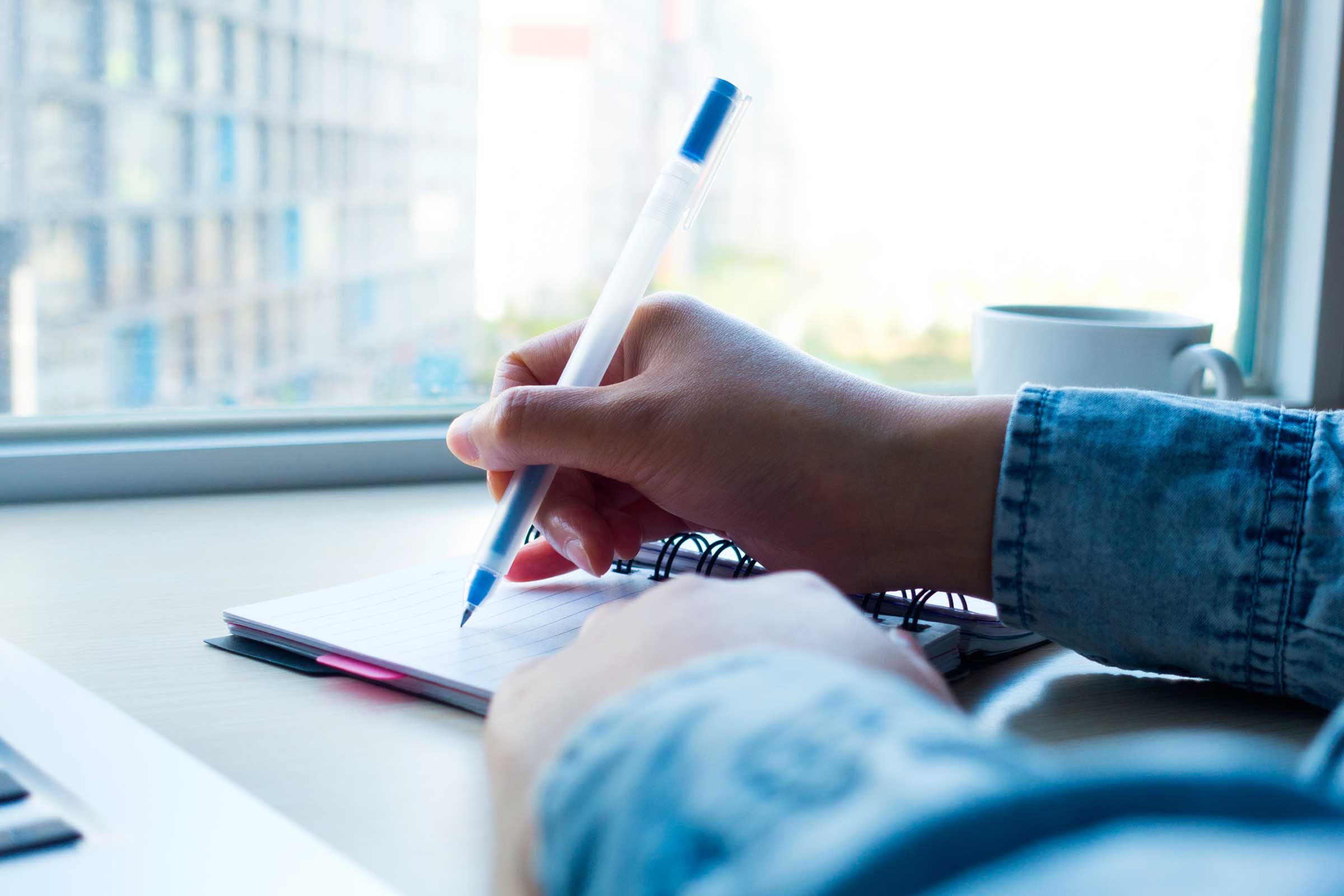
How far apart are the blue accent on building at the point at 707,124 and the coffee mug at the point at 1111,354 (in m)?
0.27

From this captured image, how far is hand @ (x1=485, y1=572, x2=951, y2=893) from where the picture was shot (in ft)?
1.01

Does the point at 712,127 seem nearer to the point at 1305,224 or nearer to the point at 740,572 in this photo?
the point at 740,572

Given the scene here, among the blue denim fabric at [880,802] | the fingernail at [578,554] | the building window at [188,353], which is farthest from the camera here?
the building window at [188,353]

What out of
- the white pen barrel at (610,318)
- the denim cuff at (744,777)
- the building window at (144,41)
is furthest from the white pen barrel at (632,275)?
the building window at (144,41)

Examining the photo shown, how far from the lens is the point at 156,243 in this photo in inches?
31.0

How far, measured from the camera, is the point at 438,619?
48 cm

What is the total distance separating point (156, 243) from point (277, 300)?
92mm

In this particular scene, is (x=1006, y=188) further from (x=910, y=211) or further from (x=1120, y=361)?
(x=1120, y=361)

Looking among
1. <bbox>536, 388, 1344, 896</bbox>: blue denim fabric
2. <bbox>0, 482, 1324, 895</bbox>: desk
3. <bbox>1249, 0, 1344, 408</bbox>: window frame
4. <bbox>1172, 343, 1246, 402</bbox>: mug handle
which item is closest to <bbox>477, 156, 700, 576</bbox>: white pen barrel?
<bbox>0, 482, 1324, 895</bbox>: desk

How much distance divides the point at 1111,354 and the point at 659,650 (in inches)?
19.4

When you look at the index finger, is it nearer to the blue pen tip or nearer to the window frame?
the blue pen tip

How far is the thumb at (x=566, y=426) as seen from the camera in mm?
505

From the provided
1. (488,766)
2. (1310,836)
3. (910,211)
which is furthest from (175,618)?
(910,211)

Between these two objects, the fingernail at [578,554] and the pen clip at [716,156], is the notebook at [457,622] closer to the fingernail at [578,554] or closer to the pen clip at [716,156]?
the fingernail at [578,554]
